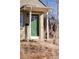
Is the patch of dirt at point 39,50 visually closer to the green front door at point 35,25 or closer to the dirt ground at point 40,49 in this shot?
the dirt ground at point 40,49

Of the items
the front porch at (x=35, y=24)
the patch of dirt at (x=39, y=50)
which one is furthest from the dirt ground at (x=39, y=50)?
the front porch at (x=35, y=24)

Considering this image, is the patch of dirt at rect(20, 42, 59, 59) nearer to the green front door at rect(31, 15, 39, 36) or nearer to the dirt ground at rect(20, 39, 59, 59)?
the dirt ground at rect(20, 39, 59, 59)

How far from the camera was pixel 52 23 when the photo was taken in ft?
12.5

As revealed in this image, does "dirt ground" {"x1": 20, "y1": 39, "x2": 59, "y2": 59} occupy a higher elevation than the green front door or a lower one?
lower

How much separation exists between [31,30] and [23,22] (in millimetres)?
224

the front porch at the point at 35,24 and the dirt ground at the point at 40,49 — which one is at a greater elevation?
the front porch at the point at 35,24

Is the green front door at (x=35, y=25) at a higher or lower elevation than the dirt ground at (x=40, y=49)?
higher

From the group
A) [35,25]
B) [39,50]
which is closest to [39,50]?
[39,50]

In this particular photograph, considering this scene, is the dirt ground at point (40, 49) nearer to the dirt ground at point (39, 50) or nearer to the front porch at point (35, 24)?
the dirt ground at point (39, 50)

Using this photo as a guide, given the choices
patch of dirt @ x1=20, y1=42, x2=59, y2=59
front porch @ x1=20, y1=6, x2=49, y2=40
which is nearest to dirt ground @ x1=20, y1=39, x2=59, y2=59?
patch of dirt @ x1=20, y1=42, x2=59, y2=59

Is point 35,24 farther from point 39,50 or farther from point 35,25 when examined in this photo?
point 39,50

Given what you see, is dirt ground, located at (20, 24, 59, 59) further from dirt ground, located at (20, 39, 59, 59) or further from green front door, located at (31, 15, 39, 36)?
green front door, located at (31, 15, 39, 36)
